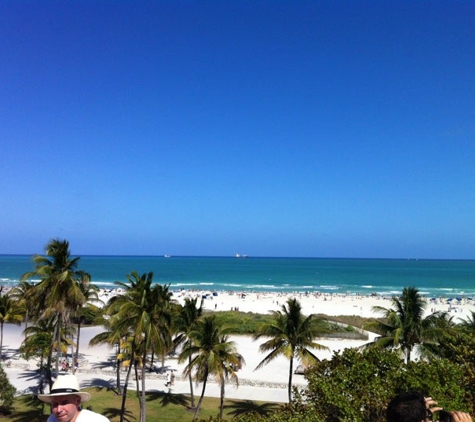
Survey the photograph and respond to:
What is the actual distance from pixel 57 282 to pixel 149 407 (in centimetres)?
907

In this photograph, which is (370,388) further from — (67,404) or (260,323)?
(260,323)

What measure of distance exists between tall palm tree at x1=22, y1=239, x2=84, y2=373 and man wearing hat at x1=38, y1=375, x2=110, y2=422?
57.9 feet

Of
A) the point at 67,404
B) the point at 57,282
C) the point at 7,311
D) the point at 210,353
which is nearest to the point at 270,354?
the point at 210,353

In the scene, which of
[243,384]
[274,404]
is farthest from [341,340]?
[274,404]

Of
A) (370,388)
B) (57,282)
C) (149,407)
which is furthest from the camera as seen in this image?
(149,407)

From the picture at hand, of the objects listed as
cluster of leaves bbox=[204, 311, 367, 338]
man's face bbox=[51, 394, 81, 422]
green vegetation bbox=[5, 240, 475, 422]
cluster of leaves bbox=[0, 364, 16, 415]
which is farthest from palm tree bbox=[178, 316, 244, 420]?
cluster of leaves bbox=[204, 311, 367, 338]

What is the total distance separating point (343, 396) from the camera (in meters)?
11.2

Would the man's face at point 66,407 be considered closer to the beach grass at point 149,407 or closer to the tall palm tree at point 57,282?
the tall palm tree at point 57,282

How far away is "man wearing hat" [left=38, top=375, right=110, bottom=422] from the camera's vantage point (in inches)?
132

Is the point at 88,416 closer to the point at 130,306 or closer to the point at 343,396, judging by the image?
the point at 343,396

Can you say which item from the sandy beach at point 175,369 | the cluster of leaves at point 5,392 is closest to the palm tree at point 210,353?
the sandy beach at point 175,369

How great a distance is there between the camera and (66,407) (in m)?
3.40

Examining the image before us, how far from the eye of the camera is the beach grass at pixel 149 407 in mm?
20202

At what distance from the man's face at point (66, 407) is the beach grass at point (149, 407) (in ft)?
61.8
